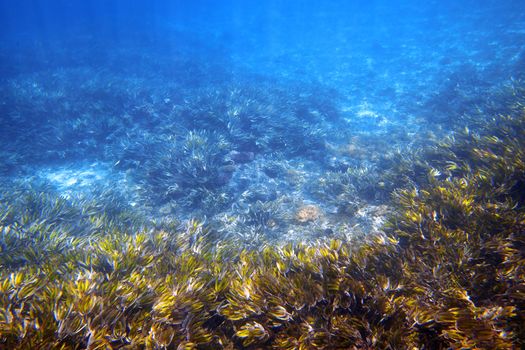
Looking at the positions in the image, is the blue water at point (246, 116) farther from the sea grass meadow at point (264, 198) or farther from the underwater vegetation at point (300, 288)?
→ the underwater vegetation at point (300, 288)

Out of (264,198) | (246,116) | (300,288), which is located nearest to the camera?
(300,288)

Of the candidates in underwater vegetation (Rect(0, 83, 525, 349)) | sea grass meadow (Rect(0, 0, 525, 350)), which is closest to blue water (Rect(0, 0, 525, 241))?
sea grass meadow (Rect(0, 0, 525, 350))

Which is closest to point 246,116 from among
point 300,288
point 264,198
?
point 264,198

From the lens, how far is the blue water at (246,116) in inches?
341

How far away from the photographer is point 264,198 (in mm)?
8836

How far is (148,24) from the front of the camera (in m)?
34.9

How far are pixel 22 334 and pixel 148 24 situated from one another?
4102cm

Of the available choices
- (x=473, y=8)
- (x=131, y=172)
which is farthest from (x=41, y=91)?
(x=473, y=8)

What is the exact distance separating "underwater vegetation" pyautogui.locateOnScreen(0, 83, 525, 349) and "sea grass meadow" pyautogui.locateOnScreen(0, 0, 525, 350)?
25mm

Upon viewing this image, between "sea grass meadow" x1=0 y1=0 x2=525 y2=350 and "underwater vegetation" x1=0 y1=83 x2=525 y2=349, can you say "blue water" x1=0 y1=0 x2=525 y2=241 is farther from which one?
"underwater vegetation" x1=0 y1=83 x2=525 y2=349

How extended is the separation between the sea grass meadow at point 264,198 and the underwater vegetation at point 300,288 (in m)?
0.03

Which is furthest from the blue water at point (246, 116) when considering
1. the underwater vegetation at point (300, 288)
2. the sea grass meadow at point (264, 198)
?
the underwater vegetation at point (300, 288)

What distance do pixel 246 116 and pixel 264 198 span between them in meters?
5.07

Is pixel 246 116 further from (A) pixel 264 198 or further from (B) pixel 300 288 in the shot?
(B) pixel 300 288
